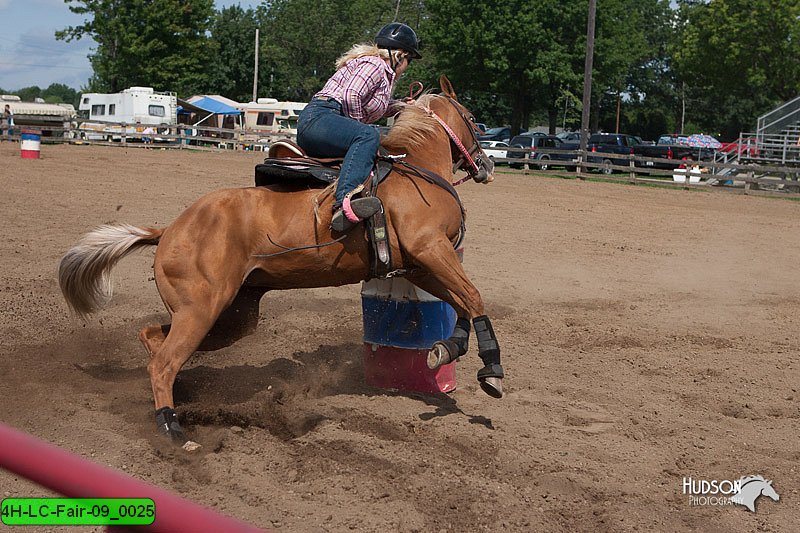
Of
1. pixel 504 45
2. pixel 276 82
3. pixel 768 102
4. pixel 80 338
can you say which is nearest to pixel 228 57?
pixel 276 82

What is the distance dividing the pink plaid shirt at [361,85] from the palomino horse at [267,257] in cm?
32

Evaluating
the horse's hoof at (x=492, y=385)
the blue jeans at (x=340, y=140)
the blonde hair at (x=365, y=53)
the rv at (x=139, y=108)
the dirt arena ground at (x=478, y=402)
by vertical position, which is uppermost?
the rv at (x=139, y=108)

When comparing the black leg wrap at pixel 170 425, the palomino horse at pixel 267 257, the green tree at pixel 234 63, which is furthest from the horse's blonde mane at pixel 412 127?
the green tree at pixel 234 63

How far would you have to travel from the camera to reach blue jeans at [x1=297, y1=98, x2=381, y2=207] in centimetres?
540

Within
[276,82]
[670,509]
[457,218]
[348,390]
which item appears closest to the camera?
[670,509]

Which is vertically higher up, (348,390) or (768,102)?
(768,102)

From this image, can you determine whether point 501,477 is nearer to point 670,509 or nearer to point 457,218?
point 670,509

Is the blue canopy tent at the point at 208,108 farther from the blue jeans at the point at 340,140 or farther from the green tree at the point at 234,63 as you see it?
the blue jeans at the point at 340,140

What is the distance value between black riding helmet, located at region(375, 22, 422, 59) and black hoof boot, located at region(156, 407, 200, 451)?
2913 mm

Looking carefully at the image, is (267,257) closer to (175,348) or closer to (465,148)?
(175,348)

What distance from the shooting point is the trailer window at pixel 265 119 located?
47972 mm

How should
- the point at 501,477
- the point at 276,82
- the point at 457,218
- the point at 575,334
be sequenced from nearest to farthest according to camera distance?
the point at 501,477
the point at 457,218
the point at 575,334
the point at 276,82

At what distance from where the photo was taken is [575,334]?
815 cm

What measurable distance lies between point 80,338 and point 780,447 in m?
5.77
